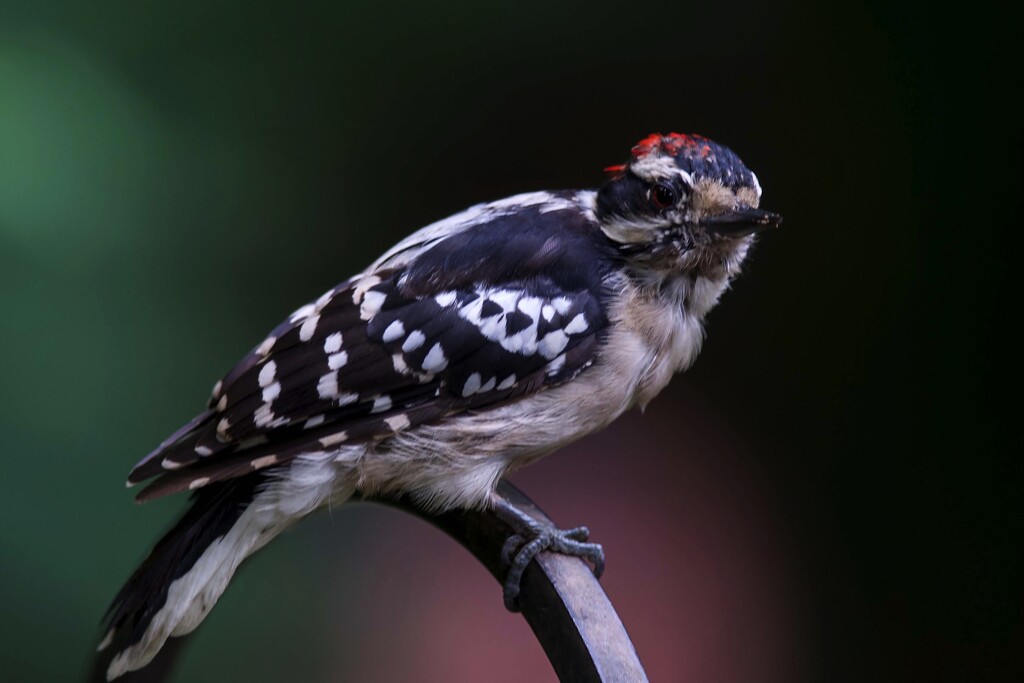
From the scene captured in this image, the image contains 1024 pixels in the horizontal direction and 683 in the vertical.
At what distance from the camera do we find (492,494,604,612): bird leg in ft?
4.33

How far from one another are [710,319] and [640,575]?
675 millimetres

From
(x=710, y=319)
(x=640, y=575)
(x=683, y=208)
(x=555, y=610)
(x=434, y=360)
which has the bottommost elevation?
(x=640, y=575)

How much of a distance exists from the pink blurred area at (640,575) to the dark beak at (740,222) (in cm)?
133

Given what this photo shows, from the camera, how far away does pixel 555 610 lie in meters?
1.14

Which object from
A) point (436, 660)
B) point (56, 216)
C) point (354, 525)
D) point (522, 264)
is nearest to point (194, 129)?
point (56, 216)

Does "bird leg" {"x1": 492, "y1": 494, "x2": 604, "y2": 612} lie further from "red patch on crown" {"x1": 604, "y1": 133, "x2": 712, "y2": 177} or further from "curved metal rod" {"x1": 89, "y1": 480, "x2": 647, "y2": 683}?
"red patch on crown" {"x1": 604, "y1": 133, "x2": 712, "y2": 177}

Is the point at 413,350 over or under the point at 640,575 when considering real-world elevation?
over

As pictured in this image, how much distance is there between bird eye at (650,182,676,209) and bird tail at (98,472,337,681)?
571 millimetres

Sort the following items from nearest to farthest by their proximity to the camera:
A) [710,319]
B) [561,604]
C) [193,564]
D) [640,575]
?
[561,604]
[193,564]
[640,575]
[710,319]

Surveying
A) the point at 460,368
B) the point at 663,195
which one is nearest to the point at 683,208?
the point at 663,195

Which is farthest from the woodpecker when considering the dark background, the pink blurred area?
the pink blurred area

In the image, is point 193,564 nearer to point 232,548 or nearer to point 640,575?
point 232,548

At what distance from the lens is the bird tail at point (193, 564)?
1257 mm

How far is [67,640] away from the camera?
76.1 inches
